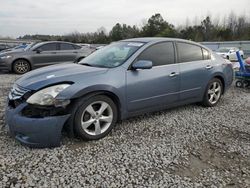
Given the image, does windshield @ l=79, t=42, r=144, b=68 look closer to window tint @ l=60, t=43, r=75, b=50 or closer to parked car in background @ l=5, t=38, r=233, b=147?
parked car in background @ l=5, t=38, r=233, b=147

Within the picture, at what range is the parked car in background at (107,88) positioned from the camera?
3252 millimetres

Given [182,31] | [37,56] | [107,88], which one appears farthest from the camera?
[182,31]

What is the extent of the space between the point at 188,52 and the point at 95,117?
238 cm

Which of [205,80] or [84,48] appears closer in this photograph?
[205,80]

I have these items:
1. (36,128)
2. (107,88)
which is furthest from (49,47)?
(36,128)

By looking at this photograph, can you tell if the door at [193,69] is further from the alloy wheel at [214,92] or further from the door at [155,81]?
the alloy wheel at [214,92]

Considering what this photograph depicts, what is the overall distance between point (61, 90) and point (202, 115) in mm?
A: 2783

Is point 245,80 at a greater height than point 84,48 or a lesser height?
lesser

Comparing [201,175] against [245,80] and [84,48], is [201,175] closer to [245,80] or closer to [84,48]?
[245,80]

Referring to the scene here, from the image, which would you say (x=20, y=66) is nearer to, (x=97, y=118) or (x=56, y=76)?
(x=56, y=76)

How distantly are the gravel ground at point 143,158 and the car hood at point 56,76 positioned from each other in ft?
2.68

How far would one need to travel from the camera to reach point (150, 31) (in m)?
56.8

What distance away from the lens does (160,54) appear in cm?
447

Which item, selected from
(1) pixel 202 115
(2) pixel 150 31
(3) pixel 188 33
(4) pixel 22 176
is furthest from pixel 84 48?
(2) pixel 150 31
